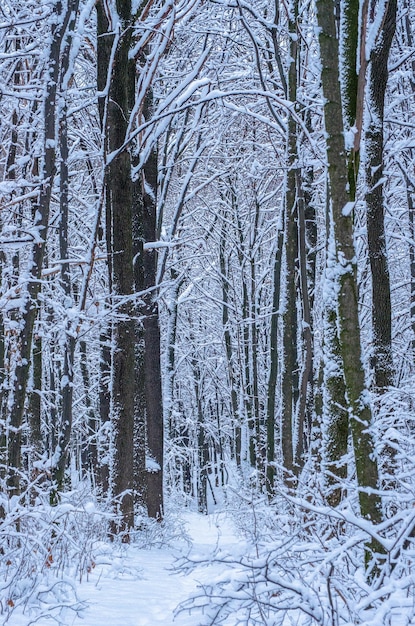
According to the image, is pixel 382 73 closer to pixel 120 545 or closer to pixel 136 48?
pixel 136 48

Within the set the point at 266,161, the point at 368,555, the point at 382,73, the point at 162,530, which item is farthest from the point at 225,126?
the point at 368,555

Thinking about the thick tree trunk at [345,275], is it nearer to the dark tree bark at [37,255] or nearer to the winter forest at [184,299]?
the winter forest at [184,299]

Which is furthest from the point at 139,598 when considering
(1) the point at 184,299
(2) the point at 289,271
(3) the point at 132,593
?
(1) the point at 184,299

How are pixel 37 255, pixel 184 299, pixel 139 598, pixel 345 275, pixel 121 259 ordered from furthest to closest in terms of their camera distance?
1. pixel 184 299
2. pixel 121 259
3. pixel 37 255
4. pixel 139 598
5. pixel 345 275

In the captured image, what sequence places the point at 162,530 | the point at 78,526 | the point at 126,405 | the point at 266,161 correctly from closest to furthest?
the point at 78,526, the point at 126,405, the point at 162,530, the point at 266,161

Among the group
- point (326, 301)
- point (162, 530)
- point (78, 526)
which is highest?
point (326, 301)

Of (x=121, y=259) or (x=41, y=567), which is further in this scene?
(x=121, y=259)

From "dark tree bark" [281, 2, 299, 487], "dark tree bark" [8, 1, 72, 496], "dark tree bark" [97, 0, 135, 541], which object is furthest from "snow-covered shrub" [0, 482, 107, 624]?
"dark tree bark" [281, 2, 299, 487]

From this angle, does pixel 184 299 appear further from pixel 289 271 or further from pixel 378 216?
pixel 378 216

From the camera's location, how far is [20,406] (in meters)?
7.05

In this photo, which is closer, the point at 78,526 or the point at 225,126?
the point at 78,526

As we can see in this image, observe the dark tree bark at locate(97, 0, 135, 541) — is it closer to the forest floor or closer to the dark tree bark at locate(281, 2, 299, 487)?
the forest floor

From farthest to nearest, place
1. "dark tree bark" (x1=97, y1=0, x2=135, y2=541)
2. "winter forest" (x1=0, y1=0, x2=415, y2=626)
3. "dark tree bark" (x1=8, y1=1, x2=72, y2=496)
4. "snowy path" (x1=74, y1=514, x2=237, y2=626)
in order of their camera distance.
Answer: "dark tree bark" (x1=97, y1=0, x2=135, y2=541), "dark tree bark" (x1=8, y1=1, x2=72, y2=496), "snowy path" (x1=74, y1=514, x2=237, y2=626), "winter forest" (x1=0, y1=0, x2=415, y2=626)

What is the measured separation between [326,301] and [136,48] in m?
4.83
